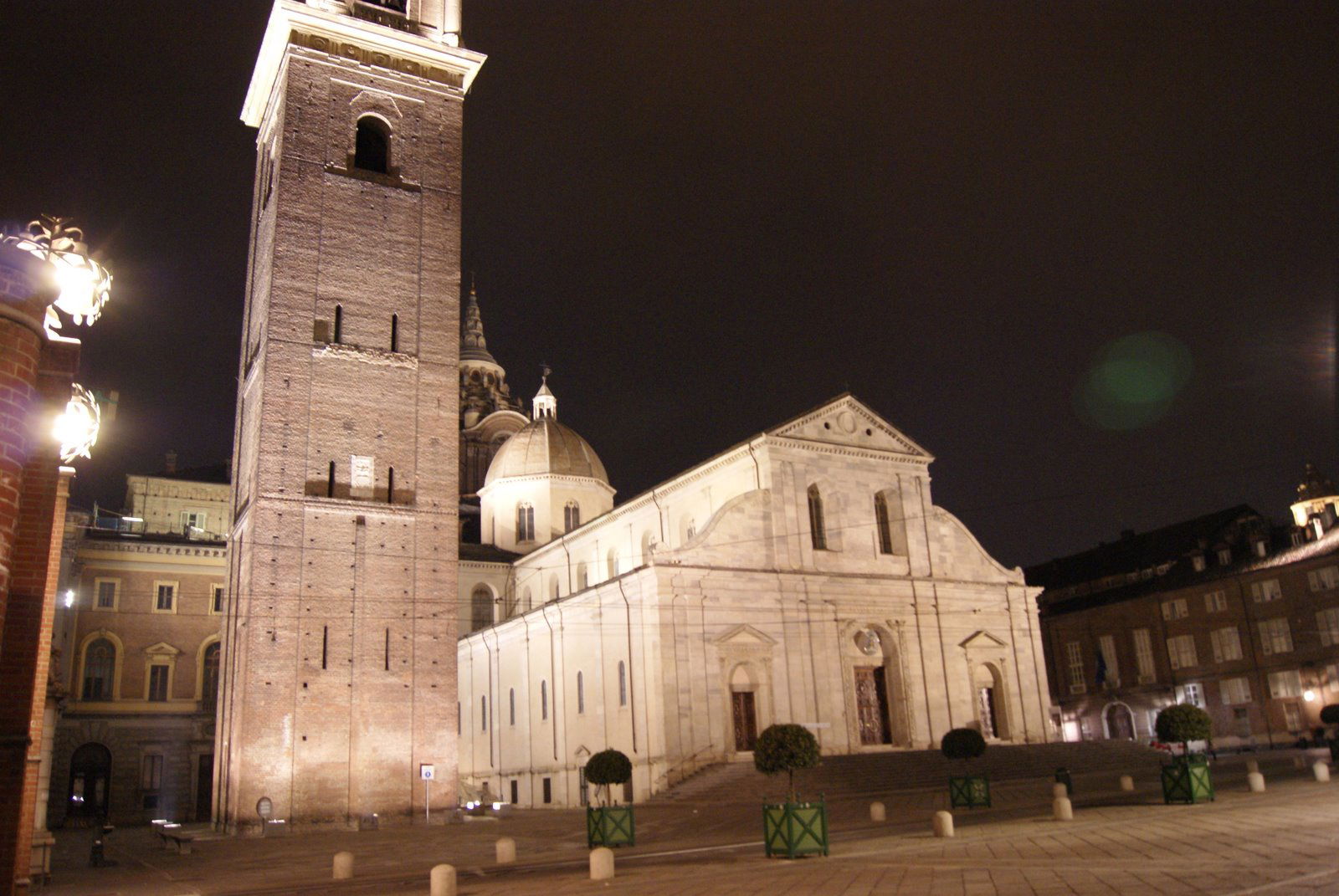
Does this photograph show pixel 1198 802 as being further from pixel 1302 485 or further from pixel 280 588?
pixel 1302 485

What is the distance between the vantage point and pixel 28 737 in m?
6.81

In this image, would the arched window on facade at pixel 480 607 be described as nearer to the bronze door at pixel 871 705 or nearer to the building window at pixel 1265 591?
the bronze door at pixel 871 705

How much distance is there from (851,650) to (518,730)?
14584 millimetres

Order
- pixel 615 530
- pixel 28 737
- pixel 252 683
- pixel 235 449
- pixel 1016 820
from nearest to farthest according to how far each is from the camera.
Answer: pixel 28 737, pixel 1016 820, pixel 252 683, pixel 235 449, pixel 615 530

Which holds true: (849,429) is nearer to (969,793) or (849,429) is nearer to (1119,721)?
(969,793)

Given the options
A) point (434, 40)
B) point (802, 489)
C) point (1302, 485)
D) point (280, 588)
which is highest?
point (434, 40)

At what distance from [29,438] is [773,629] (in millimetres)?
32418

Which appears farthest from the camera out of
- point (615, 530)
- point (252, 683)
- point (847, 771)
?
point (615, 530)

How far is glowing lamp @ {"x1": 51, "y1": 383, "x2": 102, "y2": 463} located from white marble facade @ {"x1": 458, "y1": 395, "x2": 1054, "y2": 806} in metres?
27.1

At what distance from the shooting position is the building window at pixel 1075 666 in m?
61.4

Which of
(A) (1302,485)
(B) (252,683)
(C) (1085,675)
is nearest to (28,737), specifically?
(B) (252,683)

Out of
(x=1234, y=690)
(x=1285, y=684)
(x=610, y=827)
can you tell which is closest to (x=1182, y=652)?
(x=1234, y=690)

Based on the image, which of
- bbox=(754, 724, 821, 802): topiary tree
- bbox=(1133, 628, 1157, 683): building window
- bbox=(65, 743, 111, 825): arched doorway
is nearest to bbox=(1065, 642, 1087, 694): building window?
bbox=(1133, 628, 1157, 683): building window

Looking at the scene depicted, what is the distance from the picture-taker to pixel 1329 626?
161ft
